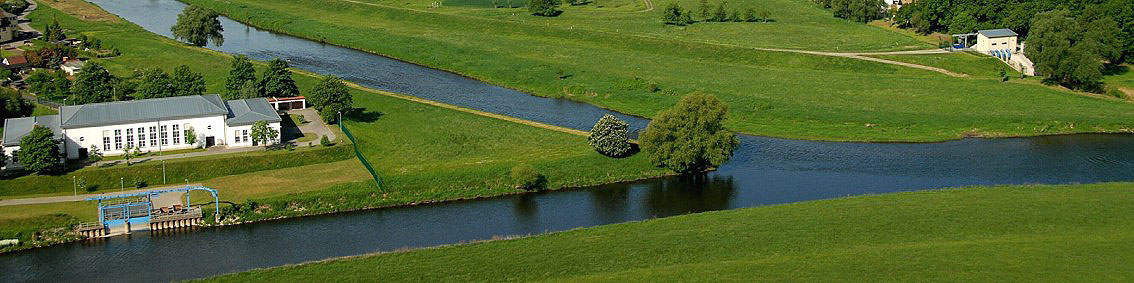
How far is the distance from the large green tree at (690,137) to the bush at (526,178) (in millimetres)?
7289

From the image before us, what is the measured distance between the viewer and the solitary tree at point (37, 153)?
56.4m

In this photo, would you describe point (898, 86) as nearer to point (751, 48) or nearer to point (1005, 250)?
point (751, 48)

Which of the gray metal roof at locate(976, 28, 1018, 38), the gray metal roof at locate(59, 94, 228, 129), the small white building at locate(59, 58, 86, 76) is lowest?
the gray metal roof at locate(59, 94, 228, 129)

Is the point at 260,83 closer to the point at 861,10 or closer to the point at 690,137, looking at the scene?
the point at 690,137

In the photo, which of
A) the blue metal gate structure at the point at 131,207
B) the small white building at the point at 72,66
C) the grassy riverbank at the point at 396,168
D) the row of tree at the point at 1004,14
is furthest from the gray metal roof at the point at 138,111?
the row of tree at the point at 1004,14

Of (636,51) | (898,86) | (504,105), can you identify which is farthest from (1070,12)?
(504,105)

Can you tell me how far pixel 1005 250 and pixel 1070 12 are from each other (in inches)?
2326

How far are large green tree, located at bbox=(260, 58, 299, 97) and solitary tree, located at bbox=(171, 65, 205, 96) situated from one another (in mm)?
4554

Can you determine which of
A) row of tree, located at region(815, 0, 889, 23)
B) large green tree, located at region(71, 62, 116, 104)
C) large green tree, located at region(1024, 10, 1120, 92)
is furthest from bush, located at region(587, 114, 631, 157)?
row of tree, located at region(815, 0, 889, 23)

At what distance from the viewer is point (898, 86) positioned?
293 feet

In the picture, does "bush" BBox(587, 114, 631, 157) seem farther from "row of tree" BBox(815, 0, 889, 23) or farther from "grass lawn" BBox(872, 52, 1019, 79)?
"row of tree" BBox(815, 0, 889, 23)

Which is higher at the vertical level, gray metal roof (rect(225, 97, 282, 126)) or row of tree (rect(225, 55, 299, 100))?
row of tree (rect(225, 55, 299, 100))

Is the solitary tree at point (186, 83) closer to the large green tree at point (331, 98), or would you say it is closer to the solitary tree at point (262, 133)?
the large green tree at point (331, 98)

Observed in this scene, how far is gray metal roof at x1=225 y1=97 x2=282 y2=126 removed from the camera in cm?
6397
